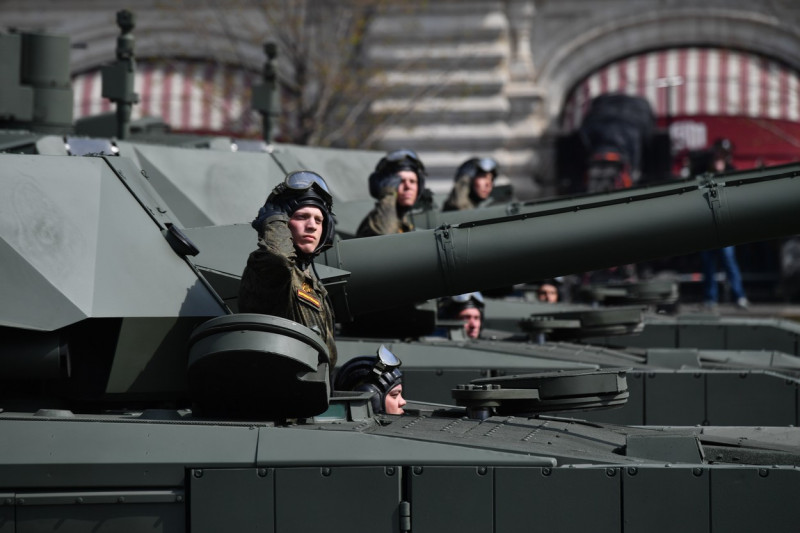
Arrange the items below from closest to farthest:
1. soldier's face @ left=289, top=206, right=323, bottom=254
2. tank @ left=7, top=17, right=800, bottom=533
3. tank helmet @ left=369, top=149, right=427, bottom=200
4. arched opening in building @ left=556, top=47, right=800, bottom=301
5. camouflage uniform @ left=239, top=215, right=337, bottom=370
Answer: tank @ left=7, top=17, right=800, bottom=533 → camouflage uniform @ left=239, top=215, right=337, bottom=370 → soldier's face @ left=289, top=206, right=323, bottom=254 → tank helmet @ left=369, top=149, right=427, bottom=200 → arched opening in building @ left=556, top=47, right=800, bottom=301

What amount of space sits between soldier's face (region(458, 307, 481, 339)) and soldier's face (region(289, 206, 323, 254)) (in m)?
4.07

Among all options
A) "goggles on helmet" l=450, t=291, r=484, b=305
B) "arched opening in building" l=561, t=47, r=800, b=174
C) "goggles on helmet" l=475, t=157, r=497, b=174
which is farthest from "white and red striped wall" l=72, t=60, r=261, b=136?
"goggles on helmet" l=450, t=291, r=484, b=305

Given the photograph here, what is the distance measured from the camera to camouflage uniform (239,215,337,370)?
22.5 feet

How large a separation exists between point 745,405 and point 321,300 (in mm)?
2962

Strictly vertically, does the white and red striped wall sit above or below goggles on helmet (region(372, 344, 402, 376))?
above

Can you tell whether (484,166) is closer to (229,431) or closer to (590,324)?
(590,324)

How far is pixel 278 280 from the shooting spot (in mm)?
6918

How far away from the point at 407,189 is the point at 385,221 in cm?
35

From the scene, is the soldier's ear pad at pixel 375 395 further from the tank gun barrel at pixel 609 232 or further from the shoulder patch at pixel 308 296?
the tank gun barrel at pixel 609 232

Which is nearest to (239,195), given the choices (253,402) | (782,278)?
(253,402)

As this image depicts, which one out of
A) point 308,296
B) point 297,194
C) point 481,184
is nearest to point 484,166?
point 481,184

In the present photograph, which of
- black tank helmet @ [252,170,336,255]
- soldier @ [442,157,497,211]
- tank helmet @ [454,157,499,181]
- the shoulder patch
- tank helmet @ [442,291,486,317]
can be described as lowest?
the shoulder patch

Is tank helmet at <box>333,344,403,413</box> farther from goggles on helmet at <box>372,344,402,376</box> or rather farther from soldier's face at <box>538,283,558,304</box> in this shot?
soldier's face at <box>538,283,558,304</box>

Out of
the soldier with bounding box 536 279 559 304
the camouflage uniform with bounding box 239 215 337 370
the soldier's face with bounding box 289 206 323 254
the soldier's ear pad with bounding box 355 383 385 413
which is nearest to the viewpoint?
the camouflage uniform with bounding box 239 215 337 370
